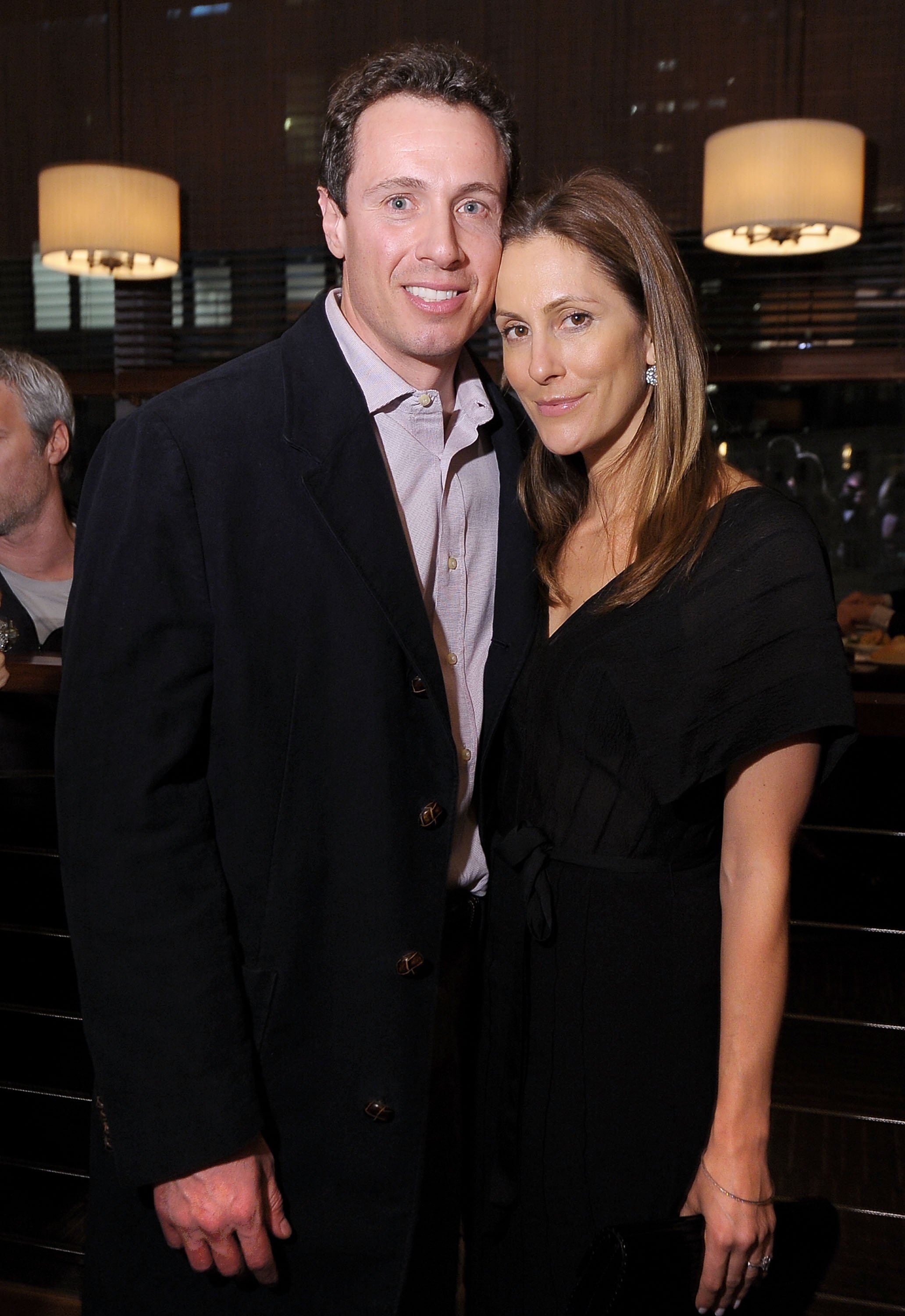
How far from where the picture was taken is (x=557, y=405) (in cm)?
148

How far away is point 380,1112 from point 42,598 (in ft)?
6.29

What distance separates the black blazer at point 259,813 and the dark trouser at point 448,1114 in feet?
0.43

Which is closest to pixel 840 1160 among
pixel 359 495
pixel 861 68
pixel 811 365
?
pixel 359 495

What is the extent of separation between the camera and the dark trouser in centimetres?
150

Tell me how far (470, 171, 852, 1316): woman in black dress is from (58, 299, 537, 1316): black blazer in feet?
0.55

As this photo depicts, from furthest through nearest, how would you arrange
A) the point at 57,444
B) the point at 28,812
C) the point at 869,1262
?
1. the point at 57,444
2. the point at 869,1262
3. the point at 28,812

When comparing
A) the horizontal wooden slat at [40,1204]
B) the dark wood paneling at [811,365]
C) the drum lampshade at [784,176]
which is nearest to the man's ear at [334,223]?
the horizontal wooden slat at [40,1204]

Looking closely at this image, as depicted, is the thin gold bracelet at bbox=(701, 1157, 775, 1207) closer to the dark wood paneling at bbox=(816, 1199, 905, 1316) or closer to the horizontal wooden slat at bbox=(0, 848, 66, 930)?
the dark wood paneling at bbox=(816, 1199, 905, 1316)

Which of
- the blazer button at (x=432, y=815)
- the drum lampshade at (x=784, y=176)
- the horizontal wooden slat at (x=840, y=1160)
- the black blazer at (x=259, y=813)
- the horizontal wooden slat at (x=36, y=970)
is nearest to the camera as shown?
the black blazer at (x=259, y=813)

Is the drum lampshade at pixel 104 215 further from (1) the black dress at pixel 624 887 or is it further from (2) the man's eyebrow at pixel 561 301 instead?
(1) the black dress at pixel 624 887

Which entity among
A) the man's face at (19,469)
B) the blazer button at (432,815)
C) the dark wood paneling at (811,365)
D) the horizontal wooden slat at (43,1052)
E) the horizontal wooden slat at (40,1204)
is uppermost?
the dark wood paneling at (811,365)

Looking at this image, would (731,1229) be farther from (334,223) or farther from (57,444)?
(57,444)

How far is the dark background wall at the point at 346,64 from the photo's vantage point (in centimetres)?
515

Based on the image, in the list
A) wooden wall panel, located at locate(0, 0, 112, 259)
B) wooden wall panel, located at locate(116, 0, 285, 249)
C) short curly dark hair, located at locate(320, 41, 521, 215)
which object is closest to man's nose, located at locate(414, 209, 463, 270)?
short curly dark hair, located at locate(320, 41, 521, 215)
